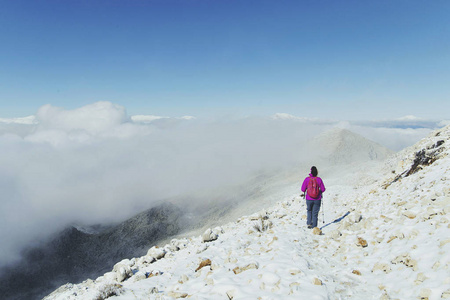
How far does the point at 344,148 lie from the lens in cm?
11269

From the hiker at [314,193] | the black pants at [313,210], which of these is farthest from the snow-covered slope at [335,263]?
the hiker at [314,193]

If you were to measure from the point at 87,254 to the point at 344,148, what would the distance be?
442 ft

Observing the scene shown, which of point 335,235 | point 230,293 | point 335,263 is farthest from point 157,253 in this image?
point 335,235

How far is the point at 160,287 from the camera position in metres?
8.14

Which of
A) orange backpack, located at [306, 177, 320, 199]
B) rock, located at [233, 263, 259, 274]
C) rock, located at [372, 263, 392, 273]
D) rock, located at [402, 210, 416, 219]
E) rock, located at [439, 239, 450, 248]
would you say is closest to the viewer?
rock, located at [439, 239, 450, 248]

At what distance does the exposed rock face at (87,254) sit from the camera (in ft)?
294

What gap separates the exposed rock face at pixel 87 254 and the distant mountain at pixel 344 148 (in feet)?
251

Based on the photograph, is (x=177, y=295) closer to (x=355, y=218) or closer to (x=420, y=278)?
(x=420, y=278)

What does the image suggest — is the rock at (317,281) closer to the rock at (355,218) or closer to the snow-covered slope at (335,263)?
the snow-covered slope at (335,263)

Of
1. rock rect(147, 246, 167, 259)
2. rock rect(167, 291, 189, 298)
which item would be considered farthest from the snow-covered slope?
rock rect(147, 246, 167, 259)

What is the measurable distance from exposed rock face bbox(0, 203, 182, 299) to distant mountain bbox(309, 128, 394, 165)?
7650cm

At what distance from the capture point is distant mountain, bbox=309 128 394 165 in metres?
103

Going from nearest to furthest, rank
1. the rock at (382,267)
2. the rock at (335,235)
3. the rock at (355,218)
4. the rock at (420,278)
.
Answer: the rock at (420,278) < the rock at (382,267) < the rock at (335,235) < the rock at (355,218)

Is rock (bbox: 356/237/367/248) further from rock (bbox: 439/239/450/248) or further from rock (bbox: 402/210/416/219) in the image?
rock (bbox: 439/239/450/248)
